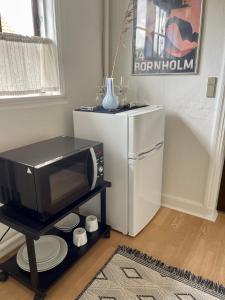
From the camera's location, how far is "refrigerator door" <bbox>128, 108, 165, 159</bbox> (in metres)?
1.54

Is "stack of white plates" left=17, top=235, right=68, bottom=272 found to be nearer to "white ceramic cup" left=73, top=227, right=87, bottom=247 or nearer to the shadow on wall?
"white ceramic cup" left=73, top=227, right=87, bottom=247

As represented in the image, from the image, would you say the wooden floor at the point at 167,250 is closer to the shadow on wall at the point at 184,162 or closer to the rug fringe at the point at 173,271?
the rug fringe at the point at 173,271

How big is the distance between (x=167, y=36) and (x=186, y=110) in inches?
24.2

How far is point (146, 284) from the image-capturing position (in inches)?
55.7

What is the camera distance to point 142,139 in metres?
1.63

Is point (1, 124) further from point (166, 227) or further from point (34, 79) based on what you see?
point (166, 227)

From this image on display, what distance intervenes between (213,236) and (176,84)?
50.0 inches

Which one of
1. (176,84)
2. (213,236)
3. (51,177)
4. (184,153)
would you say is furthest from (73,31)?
(213,236)

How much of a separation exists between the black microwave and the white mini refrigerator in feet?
0.60

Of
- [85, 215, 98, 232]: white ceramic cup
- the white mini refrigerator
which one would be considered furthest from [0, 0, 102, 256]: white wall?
[85, 215, 98, 232]: white ceramic cup

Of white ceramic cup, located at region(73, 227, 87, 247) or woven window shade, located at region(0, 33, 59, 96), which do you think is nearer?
woven window shade, located at region(0, 33, 59, 96)

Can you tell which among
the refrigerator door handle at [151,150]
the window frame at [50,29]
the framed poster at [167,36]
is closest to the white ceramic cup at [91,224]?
the refrigerator door handle at [151,150]

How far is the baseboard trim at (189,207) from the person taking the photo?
204 centimetres

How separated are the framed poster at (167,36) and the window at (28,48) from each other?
29.0 inches
